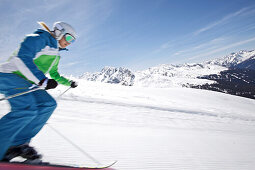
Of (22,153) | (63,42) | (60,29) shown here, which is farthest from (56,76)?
(22,153)

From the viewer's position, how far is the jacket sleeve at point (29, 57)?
6.43 ft

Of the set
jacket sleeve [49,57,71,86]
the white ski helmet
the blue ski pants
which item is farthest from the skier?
jacket sleeve [49,57,71,86]

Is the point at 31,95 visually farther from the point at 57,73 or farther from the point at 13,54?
the point at 57,73

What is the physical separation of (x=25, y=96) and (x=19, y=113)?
0.24m

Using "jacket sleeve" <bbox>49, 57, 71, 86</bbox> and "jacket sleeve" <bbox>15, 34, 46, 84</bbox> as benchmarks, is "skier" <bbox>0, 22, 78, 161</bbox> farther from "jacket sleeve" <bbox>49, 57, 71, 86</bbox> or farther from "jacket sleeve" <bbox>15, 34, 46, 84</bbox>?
"jacket sleeve" <bbox>49, 57, 71, 86</bbox>

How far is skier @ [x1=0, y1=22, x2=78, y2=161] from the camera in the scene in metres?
1.93

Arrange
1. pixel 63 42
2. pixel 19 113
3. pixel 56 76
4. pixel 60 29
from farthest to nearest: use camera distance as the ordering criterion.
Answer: pixel 56 76 → pixel 63 42 → pixel 60 29 → pixel 19 113

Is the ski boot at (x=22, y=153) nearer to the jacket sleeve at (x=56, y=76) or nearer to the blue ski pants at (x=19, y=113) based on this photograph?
the blue ski pants at (x=19, y=113)

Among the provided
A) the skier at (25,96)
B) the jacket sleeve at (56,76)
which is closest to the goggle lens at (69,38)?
the skier at (25,96)

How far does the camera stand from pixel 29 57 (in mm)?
2049

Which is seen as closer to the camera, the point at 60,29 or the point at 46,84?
the point at 46,84

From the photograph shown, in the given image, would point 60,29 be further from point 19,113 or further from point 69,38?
point 19,113

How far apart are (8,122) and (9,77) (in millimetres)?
598

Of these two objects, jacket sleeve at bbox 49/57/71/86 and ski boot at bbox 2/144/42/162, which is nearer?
ski boot at bbox 2/144/42/162
